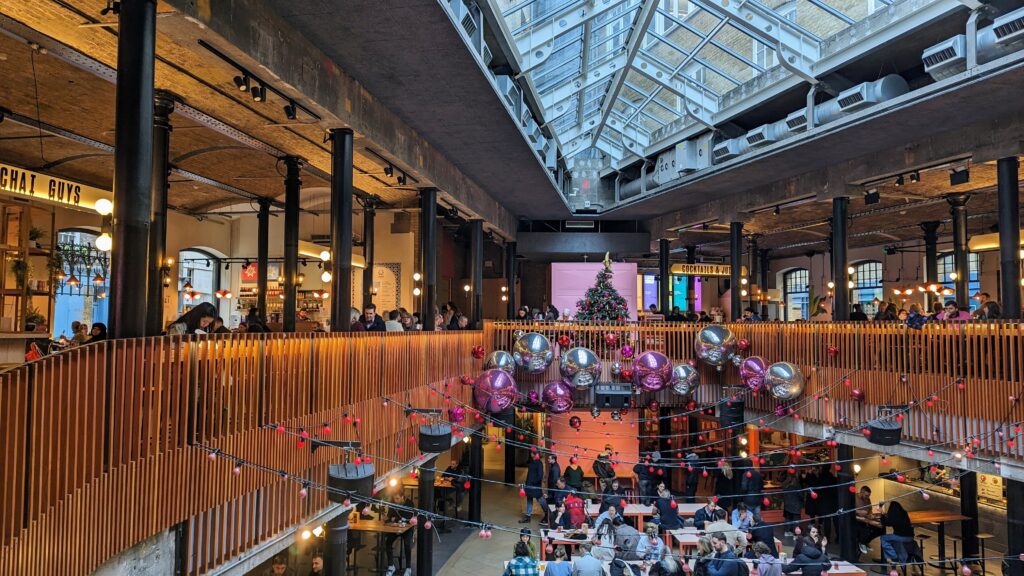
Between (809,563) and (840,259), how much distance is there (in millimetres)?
6409

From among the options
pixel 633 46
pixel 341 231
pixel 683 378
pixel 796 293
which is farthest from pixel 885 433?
pixel 796 293

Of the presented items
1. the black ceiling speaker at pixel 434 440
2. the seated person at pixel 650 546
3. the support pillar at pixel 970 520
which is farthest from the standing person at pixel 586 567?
the support pillar at pixel 970 520

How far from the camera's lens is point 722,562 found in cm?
947

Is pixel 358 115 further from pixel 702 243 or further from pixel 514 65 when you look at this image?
pixel 702 243

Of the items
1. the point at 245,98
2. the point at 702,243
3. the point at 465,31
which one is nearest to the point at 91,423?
the point at 245,98

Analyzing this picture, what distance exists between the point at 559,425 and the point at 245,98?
12.2 m

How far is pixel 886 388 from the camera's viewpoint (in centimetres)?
1067

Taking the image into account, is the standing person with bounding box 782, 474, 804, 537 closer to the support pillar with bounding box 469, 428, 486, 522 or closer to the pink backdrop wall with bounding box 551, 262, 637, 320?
the support pillar with bounding box 469, 428, 486, 522

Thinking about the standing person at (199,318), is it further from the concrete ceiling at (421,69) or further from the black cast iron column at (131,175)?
the concrete ceiling at (421,69)

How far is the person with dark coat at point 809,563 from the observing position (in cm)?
963

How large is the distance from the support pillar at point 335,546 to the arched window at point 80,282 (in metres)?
10.4

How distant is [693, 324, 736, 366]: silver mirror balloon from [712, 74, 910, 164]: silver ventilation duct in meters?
3.76

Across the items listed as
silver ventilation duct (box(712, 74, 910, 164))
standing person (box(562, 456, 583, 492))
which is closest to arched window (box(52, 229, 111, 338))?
standing person (box(562, 456, 583, 492))

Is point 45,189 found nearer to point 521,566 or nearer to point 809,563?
point 521,566
